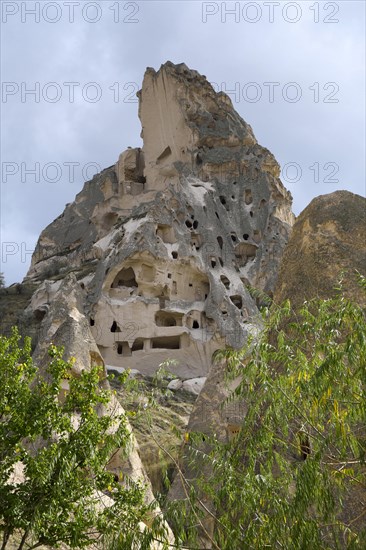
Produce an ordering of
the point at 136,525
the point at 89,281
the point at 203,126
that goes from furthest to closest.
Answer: the point at 203,126, the point at 89,281, the point at 136,525

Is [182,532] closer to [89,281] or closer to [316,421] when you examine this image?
[316,421]

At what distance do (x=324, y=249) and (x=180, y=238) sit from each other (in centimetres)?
2755

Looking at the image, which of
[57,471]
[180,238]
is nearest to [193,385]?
[180,238]

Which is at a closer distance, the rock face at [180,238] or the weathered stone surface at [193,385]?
the weathered stone surface at [193,385]

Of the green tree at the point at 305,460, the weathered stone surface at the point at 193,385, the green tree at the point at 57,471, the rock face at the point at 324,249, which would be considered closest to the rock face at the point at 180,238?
the weathered stone surface at the point at 193,385

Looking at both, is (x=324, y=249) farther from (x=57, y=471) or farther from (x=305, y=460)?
(x=57, y=471)

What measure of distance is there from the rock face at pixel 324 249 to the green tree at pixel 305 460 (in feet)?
6.74

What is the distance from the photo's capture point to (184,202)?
38.3m

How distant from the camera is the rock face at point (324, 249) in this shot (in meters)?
8.40

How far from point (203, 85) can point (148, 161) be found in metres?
7.51

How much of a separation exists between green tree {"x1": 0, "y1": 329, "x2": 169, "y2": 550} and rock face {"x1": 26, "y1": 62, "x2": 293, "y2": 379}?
78.1 feet

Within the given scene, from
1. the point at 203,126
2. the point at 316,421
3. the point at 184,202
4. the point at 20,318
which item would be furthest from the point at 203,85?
the point at 316,421

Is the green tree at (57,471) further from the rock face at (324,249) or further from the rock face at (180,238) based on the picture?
the rock face at (180,238)

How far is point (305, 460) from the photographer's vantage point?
18.1ft
